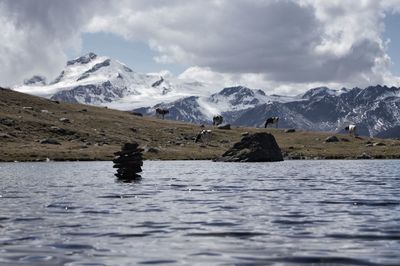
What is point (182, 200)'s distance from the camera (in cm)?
2933

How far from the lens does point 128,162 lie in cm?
5034

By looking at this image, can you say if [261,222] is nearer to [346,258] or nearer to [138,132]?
[346,258]

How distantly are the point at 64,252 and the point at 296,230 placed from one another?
7411mm

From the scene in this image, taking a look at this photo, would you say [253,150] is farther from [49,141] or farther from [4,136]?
[4,136]

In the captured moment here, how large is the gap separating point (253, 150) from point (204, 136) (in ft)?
213

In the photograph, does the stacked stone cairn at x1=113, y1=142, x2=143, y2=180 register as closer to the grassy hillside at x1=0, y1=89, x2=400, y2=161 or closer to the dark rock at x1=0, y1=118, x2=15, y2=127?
the grassy hillside at x1=0, y1=89, x2=400, y2=161

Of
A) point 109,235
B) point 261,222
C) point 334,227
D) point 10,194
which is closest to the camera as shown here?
point 109,235

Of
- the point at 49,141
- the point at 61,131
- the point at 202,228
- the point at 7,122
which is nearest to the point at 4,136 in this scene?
the point at 49,141

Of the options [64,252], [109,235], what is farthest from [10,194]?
[64,252]

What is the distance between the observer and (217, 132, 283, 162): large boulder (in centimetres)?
8788

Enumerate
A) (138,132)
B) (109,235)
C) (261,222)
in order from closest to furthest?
(109,235) < (261,222) < (138,132)

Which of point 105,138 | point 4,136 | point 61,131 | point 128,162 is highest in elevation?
point 61,131

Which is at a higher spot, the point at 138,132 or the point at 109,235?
the point at 138,132

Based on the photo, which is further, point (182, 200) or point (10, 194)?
point (10, 194)
